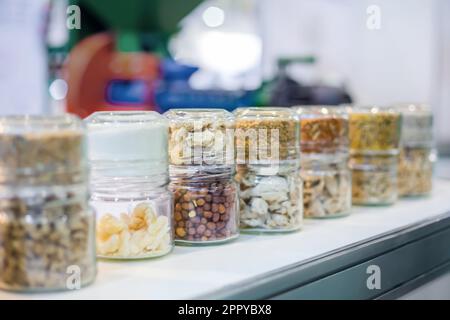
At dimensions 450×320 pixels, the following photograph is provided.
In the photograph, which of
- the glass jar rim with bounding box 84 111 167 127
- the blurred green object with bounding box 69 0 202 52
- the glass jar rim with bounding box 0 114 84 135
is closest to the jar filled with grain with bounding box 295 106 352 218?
the glass jar rim with bounding box 84 111 167 127

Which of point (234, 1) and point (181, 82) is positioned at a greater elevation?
point (234, 1)

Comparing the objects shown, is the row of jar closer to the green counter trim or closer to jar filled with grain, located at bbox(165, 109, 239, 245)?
jar filled with grain, located at bbox(165, 109, 239, 245)

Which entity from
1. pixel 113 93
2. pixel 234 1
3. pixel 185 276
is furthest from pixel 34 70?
pixel 185 276

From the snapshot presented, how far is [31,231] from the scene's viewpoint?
2.09 feet

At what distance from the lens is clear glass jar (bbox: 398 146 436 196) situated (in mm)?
1253

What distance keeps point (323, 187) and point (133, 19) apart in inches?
98.6

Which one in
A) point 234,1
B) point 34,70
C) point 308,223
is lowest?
point 308,223

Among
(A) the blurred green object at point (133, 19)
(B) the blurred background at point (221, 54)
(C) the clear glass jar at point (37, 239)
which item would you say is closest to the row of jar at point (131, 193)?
(C) the clear glass jar at point (37, 239)

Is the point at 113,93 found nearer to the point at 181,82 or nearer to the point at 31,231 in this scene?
the point at 181,82

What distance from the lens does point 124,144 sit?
77 centimetres

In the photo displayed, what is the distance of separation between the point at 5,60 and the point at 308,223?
2.78m

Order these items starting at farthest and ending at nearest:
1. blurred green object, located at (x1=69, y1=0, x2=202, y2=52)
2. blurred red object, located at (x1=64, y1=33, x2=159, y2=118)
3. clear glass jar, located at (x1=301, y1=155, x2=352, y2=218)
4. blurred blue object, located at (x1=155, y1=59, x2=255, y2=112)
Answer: blurred green object, located at (x1=69, y1=0, x2=202, y2=52)
blurred red object, located at (x1=64, y1=33, x2=159, y2=118)
blurred blue object, located at (x1=155, y1=59, x2=255, y2=112)
clear glass jar, located at (x1=301, y1=155, x2=352, y2=218)

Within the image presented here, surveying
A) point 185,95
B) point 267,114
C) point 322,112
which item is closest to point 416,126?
point 322,112

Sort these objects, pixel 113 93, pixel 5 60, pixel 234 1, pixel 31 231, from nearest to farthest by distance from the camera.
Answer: pixel 31 231
pixel 113 93
pixel 5 60
pixel 234 1
